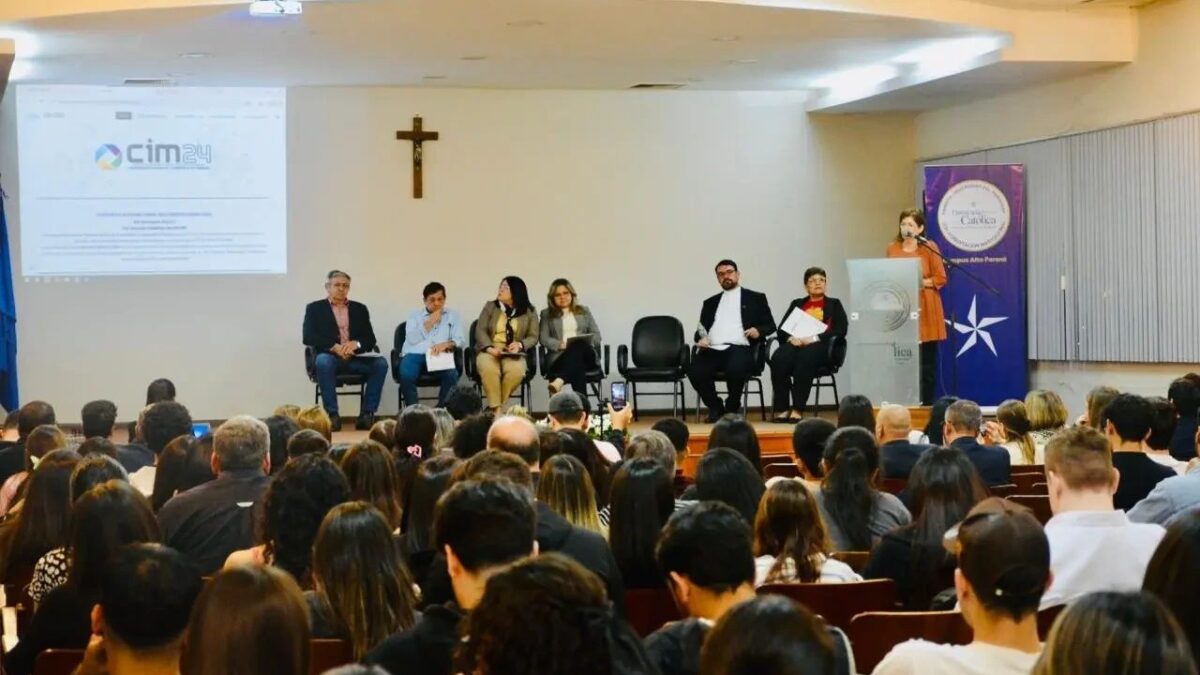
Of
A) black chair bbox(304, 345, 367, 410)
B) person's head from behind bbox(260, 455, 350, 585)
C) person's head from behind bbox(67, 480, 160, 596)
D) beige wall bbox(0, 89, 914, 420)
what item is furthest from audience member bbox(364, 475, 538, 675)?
beige wall bbox(0, 89, 914, 420)

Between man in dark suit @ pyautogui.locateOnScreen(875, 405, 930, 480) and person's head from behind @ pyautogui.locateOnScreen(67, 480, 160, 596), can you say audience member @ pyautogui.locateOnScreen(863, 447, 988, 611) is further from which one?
person's head from behind @ pyautogui.locateOnScreen(67, 480, 160, 596)

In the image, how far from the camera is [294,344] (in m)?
12.0

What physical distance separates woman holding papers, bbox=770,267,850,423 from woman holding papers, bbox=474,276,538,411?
188 centimetres

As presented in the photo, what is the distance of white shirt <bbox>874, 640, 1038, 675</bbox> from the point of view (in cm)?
238

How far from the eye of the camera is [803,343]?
1107 cm

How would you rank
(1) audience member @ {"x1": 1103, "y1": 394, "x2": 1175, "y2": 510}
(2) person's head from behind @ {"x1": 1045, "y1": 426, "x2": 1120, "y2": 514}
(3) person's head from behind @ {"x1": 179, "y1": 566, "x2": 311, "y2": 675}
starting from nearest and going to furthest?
(3) person's head from behind @ {"x1": 179, "y1": 566, "x2": 311, "y2": 675}
(2) person's head from behind @ {"x1": 1045, "y1": 426, "x2": 1120, "y2": 514}
(1) audience member @ {"x1": 1103, "y1": 394, "x2": 1175, "y2": 510}

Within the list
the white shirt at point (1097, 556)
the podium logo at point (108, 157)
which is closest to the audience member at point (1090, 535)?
the white shirt at point (1097, 556)

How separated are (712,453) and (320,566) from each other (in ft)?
5.15

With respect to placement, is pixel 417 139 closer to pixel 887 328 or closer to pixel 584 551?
pixel 887 328

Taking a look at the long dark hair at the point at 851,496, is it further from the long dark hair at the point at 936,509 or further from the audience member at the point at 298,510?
the audience member at the point at 298,510

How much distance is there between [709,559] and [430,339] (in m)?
8.67

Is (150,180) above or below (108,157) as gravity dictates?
below

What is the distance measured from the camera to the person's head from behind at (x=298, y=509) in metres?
3.52

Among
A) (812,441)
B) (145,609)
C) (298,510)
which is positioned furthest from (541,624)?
(812,441)
